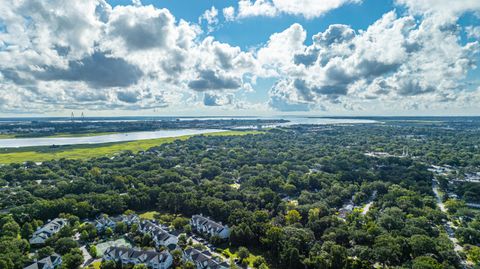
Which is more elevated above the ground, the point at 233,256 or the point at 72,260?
the point at 72,260

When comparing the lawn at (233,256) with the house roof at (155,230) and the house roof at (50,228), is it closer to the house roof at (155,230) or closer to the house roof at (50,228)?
the house roof at (155,230)

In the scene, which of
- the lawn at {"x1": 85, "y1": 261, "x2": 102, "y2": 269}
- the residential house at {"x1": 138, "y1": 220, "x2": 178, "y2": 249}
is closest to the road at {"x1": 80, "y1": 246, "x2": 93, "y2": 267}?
the lawn at {"x1": 85, "y1": 261, "x2": 102, "y2": 269}

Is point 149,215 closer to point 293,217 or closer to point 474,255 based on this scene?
point 293,217

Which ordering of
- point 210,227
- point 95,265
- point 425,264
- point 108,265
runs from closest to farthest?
point 425,264, point 108,265, point 95,265, point 210,227

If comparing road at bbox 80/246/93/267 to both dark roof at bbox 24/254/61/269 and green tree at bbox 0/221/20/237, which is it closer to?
dark roof at bbox 24/254/61/269

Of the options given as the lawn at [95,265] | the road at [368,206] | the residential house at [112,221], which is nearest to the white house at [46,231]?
the residential house at [112,221]

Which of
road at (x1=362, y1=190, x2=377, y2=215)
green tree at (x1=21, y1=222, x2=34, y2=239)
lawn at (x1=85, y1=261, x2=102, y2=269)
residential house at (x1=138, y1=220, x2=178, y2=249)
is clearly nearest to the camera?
lawn at (x1=85, y1=261, x2=102, y2=269)

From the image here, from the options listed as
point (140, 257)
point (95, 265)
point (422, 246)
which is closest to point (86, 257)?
point (95, 265)
